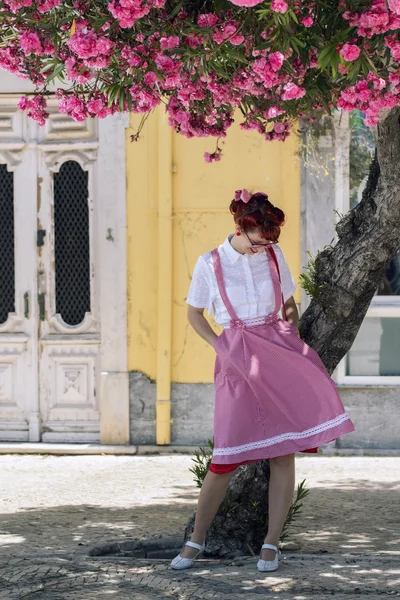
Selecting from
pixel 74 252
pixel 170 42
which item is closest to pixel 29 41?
pixel 170 42

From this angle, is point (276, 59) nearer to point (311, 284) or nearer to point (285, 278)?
point (285, 278)

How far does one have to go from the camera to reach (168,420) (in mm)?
10406

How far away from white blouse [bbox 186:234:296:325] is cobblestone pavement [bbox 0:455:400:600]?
4.06 ft

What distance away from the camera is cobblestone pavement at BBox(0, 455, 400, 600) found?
17.0 ft

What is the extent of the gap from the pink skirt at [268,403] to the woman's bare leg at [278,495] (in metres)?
0.10

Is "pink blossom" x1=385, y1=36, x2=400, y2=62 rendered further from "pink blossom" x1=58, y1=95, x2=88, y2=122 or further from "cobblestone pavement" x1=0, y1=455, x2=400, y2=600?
"cobblestone pavement" x1=0, y1=455, x2=400, y2=600

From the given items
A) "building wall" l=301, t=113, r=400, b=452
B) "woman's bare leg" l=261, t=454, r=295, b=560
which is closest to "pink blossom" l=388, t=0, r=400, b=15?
"woman's bare leg" l=261, t=454, r=295, b=560

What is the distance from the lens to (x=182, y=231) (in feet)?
34.2

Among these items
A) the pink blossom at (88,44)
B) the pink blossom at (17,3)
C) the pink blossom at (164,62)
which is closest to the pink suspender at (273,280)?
the pink blossom at (164,62)

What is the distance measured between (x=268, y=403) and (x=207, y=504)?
0.58 m

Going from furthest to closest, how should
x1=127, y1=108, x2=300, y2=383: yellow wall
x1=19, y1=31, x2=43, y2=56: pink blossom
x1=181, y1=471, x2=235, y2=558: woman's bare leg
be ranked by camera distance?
x1=127, y1=108, x2=300, y2=383: yellow wall
x1=181, y1=471, x2=235, y2=558: woman's bare leg
x1=19, y1=31, x2=43, y2=56: pink blossom

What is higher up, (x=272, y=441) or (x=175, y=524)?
(x=272, y=441)

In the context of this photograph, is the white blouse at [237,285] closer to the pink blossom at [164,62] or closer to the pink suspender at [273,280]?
the pink suspender at [273,280]

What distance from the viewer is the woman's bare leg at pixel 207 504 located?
5578 mm
